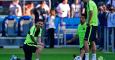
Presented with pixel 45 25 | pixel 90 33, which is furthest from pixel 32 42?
pixel 45 25

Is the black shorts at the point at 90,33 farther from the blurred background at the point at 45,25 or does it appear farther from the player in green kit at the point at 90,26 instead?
the blurred background at the point at 45,25

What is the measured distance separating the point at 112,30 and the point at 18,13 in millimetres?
5658

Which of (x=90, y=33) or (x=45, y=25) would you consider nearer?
(x=90, y=33)

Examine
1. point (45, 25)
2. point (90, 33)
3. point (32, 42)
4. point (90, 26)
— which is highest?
point (90, 26)

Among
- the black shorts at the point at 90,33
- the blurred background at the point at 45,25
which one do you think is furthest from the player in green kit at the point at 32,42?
the blurred background at the point at 45,25

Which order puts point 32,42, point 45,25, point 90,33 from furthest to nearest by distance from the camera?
1. point 45,25
2. point 32,42
3. point 90,33

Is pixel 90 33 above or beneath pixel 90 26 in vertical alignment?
beneath

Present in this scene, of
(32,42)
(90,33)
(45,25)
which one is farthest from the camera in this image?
(45,25)

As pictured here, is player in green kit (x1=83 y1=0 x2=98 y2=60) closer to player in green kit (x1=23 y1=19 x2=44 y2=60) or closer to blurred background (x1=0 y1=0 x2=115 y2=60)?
player in green kit (x1=23 y1=19 x2=44 y2=60)

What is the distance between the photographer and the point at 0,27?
88.5ft

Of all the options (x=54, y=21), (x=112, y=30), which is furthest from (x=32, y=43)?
(x=54, y=21)

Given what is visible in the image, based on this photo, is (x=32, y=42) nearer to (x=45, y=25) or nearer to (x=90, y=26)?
(x=90, y=26)

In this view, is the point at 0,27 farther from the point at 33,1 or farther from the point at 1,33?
Answer: the point at 33,1

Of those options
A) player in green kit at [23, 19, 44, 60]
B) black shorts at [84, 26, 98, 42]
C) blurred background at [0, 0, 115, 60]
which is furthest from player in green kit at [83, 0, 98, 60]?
blurred background at [0, 0, 115, 60]
